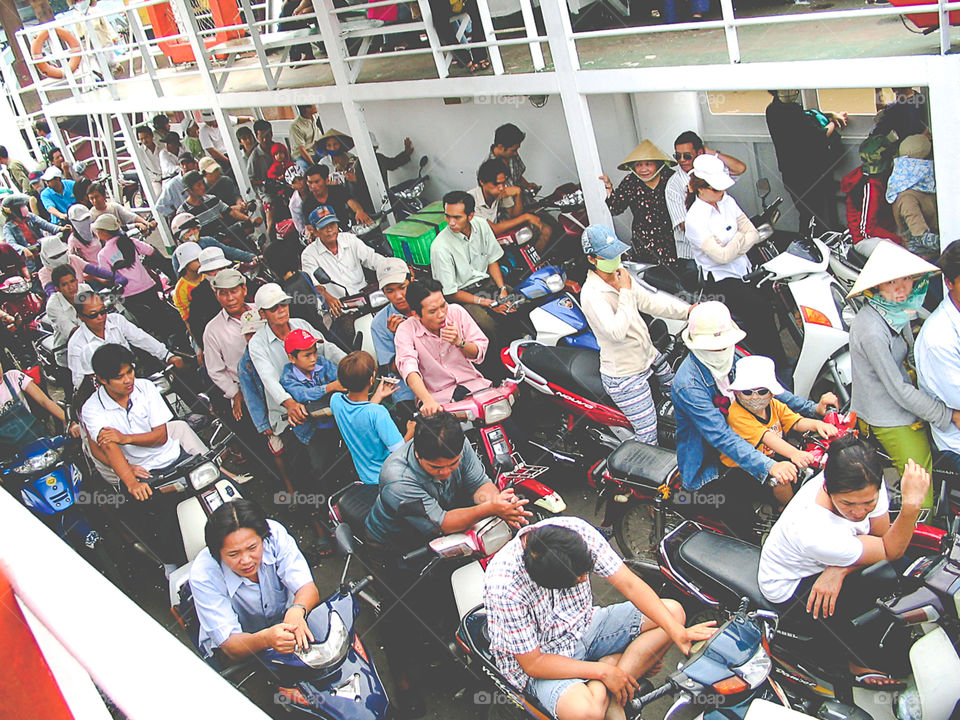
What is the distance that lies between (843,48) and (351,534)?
4269 millimetres

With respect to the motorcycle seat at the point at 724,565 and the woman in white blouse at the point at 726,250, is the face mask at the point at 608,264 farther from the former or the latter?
the motorcycle seat at the point at 724,565

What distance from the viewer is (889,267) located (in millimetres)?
4000

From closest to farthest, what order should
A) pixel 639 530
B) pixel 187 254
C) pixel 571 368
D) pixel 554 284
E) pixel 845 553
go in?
pixel 845 553
pixel 639 530
pixel 571 368
pixel 554 284
pixel 187 254

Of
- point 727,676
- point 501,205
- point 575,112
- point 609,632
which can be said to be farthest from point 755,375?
point 501,205

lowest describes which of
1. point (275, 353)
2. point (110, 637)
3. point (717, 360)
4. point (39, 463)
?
point (39, 463)

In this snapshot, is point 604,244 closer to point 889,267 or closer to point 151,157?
point 889,267

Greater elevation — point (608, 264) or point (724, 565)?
point (608, 264)

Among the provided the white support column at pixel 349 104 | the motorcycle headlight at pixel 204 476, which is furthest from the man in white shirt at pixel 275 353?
the white support column at pixel 349 104

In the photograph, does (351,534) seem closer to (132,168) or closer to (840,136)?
(840,136)

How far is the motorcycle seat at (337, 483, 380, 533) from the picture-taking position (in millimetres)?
4605

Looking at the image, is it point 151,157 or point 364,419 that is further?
point 151,157

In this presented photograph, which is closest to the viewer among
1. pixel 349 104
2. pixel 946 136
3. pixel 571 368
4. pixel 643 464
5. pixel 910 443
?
pixel 910 443

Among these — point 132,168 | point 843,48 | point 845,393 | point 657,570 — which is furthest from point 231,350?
point 132,168

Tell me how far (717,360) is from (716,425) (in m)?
0.31
